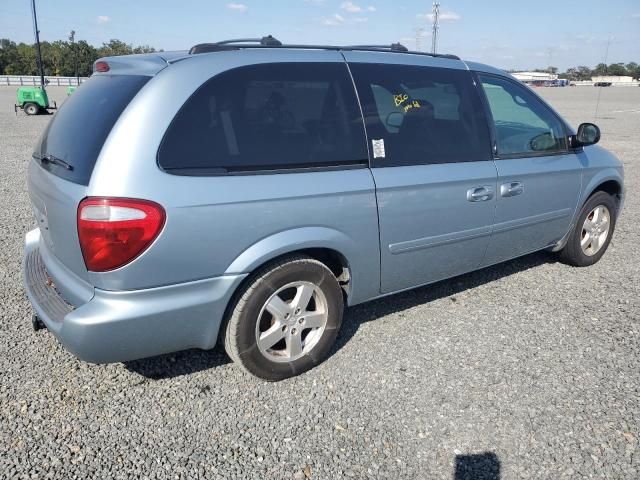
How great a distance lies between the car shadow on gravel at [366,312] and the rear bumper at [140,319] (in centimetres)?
51

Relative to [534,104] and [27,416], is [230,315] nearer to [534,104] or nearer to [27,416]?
[27,416]

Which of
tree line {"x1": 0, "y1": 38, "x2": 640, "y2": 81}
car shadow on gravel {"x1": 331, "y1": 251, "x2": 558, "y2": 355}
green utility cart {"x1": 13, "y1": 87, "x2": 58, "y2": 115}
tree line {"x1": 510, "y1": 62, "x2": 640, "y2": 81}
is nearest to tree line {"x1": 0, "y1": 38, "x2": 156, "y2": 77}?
tree line {"x1": 0, "y1": 38, "x2": 640, "y2": 81}

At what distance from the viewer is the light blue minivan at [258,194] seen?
246 centimetres

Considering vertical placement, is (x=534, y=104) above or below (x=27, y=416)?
above

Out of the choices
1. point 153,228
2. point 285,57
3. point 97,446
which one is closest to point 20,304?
point 97,446

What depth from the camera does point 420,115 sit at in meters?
3.48

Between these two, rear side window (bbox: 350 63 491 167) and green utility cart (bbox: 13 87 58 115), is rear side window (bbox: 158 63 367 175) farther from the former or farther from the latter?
green utility cart (bbox: 13 87 58 115)

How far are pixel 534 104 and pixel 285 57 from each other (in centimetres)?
231

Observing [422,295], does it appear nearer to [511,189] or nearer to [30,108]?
[511,189]

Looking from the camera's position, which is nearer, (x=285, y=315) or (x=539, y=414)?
(x=539, y=414)

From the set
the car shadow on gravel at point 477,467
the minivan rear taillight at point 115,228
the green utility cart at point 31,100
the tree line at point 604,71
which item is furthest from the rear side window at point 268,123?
the tree line at point 604,71

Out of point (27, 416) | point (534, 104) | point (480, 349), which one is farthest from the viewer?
point (534, 104)

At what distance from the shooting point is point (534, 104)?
428cm

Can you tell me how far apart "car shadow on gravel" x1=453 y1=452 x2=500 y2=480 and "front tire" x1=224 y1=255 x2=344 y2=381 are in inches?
41.1
